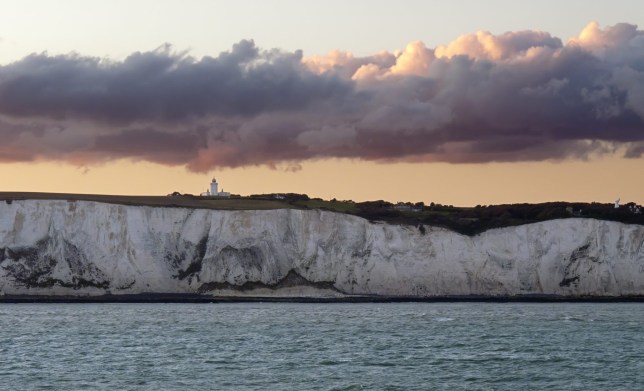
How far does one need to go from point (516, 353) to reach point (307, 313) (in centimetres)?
2594

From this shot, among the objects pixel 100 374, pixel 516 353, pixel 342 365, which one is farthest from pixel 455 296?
pixel 100 374

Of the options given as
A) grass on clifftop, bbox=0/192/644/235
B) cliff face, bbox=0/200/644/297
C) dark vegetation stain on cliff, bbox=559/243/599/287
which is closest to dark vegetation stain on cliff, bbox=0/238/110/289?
cliff face, bbox=0/200/644/297

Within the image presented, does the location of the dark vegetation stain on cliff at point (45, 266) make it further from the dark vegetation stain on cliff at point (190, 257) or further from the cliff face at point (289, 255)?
the dark vegetation stain on cliff at point (190, 257)

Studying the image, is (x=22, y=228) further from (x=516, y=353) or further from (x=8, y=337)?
(x=516, y=353)

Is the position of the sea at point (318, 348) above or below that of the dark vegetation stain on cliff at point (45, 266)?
below

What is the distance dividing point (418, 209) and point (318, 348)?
56364 mm

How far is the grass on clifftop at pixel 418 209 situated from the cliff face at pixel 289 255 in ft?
5.28

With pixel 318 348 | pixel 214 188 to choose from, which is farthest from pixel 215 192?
pixel 318 348

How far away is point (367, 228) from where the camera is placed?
98000 millimetres

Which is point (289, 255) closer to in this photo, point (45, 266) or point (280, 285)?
point (280, 285)

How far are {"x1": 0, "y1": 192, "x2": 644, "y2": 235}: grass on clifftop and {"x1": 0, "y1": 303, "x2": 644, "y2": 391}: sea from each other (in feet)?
56.8

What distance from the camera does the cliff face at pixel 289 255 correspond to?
304 feet

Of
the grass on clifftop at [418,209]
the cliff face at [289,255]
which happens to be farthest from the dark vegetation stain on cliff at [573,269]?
the grass on clifftop at [418,209]

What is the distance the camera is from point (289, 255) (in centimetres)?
9594
